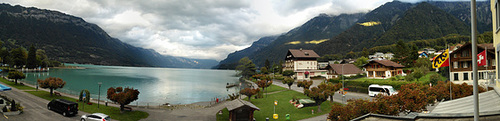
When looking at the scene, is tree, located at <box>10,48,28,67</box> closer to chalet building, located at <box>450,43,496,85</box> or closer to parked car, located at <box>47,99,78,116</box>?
parked car, located at <box>47,99,78,116</box>

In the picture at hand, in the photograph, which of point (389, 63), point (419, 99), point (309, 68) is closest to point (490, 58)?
point (389, 63)

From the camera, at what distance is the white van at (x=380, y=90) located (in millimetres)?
39500

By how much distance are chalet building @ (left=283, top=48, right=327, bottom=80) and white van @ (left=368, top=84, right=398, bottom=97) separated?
38344mm

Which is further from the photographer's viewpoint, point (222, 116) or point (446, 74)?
point (446, 74)

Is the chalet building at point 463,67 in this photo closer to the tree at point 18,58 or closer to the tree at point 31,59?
the tree at point 18,58

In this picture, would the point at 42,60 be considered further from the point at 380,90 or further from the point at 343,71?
the point at 380,90

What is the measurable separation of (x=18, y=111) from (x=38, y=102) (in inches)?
307

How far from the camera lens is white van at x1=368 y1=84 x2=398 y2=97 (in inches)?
1555

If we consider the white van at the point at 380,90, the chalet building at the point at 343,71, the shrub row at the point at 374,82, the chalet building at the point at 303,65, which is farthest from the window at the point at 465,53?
the chalet building at the point at 303,65

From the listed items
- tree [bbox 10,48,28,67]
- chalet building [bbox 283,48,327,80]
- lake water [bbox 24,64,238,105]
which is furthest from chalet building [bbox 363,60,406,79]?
tree [bbox 10,48,28,67]

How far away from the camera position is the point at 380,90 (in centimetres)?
3991

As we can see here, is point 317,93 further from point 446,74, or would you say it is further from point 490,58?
point 446,74

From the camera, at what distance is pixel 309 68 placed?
8694cm

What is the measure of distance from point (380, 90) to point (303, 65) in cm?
4605
